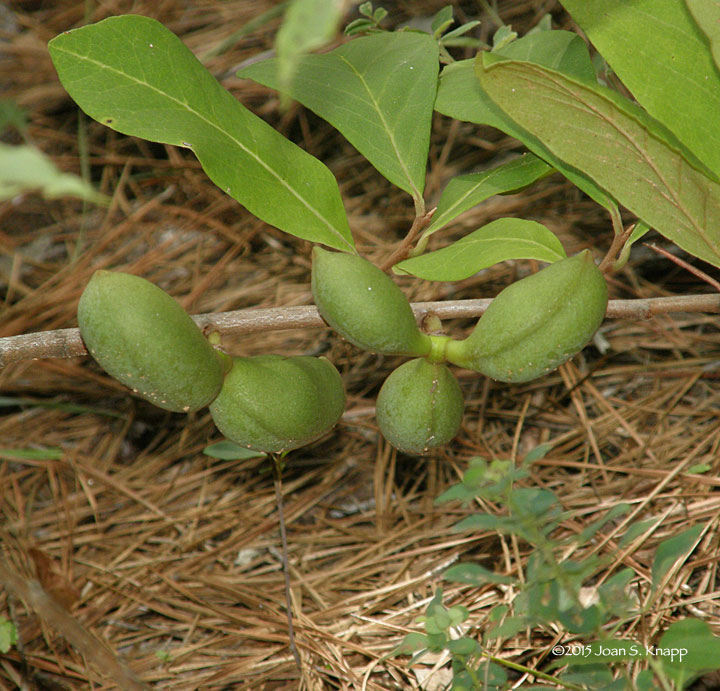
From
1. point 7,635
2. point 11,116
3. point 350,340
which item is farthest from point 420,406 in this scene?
point 7,635

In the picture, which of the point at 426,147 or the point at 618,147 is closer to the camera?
the point at 618,147

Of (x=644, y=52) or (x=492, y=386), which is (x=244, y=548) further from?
(x=644, y=52)

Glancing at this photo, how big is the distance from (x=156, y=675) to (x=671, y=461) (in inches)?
47.3

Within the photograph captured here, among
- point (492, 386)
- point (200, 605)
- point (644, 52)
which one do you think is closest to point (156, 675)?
point (200, 605)

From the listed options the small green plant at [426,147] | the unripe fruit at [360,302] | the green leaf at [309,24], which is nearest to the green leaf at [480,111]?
the small green plant at [426,147]

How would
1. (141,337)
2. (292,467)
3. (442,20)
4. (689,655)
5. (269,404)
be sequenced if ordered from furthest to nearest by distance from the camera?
(292,467) < (442,20) < (269,404) < (141,337) < (689,655)

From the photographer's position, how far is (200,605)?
155 cm

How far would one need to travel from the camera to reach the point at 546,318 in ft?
2.97

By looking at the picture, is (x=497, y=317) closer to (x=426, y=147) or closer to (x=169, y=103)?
(x=426, y=147)

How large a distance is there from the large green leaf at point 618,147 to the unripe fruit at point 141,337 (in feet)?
1.79

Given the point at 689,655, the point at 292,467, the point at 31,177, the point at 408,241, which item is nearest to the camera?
the point at 31,177

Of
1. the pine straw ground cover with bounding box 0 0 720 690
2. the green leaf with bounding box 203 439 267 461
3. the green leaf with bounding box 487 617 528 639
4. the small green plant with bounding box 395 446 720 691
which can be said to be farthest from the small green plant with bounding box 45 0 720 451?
the pine straw ground cover with bounding box 0 0 720 690

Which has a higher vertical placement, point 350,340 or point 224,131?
point 224,131

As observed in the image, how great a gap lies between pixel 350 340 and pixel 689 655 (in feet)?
1.83
